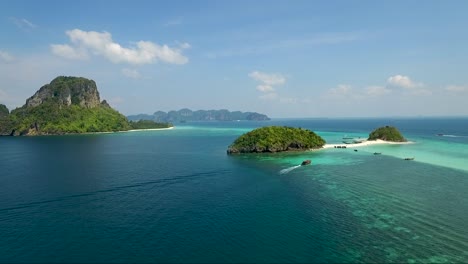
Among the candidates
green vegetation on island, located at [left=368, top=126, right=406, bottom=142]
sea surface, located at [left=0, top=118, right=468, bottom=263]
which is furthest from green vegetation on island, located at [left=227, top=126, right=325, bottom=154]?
green vegetation on island, located at [left=368, top=126, right=406, bottom=142]

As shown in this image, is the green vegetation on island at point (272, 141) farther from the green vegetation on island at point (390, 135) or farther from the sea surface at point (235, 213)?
the green vegetation on island at point (390, 135)

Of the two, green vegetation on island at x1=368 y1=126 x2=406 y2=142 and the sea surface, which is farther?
green vegetation on island at x1=368 y1=126 x2=406 y2=142

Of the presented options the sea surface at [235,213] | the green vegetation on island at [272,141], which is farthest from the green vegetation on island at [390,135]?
the sea surface at [235,213]

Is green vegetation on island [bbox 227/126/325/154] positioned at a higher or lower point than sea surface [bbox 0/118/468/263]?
higher

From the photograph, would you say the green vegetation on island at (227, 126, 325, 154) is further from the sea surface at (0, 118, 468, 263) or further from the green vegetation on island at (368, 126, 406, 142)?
the green vegetation on island at (368, 126, 406, 142)

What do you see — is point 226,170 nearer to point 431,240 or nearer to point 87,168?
point 87,168

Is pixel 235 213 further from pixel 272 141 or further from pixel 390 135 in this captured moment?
Answer: pixel 390 135

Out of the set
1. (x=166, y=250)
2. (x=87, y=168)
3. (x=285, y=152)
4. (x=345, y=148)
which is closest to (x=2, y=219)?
(x=166, y=250)
